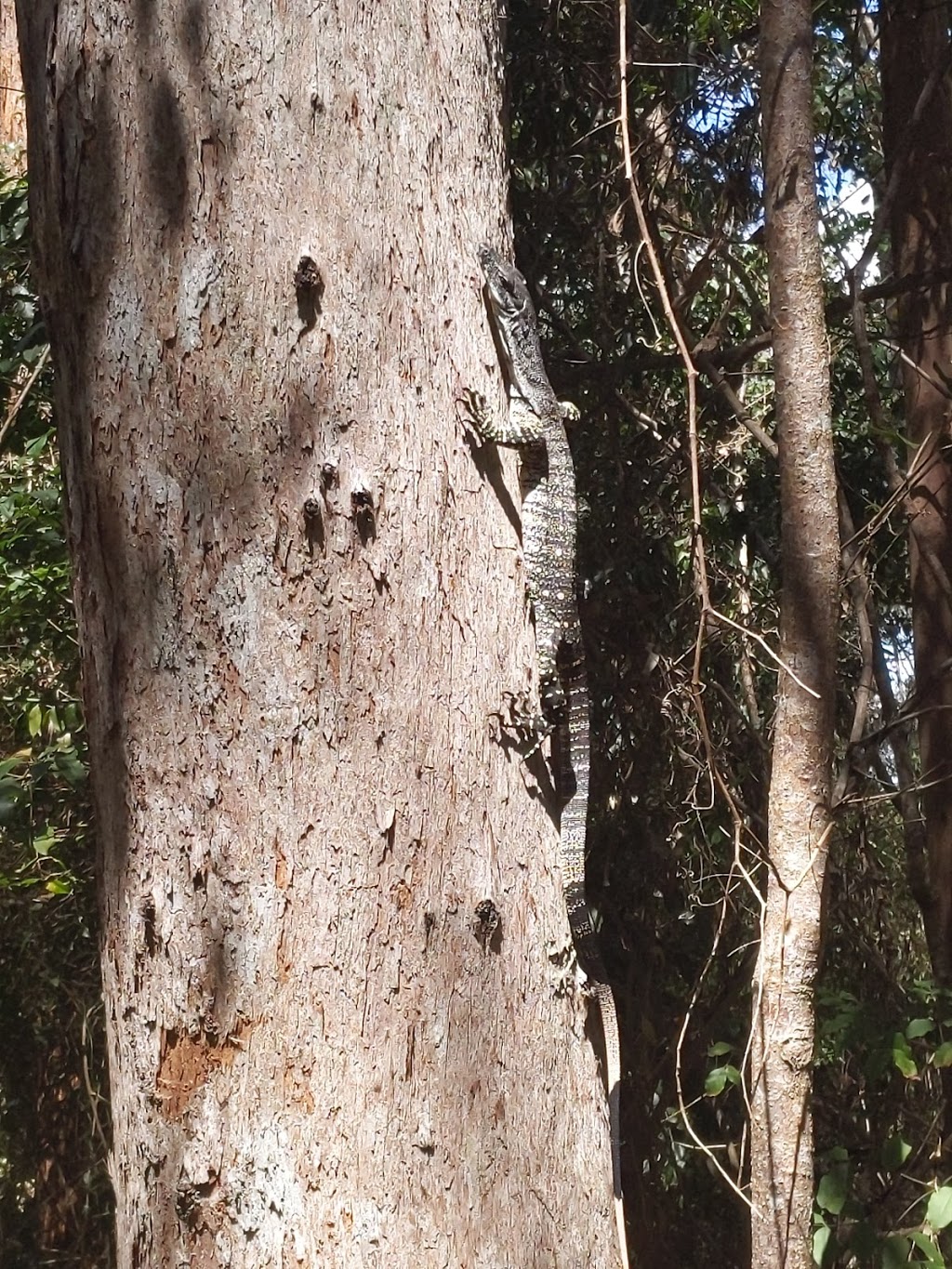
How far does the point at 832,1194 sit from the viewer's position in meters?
2.84

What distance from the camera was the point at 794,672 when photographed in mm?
2568

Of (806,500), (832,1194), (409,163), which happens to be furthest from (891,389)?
A: (409,163)

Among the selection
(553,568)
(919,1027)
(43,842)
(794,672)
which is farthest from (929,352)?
(43,842)

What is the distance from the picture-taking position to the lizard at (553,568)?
198 centimetres

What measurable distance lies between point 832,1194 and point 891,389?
10.1ft

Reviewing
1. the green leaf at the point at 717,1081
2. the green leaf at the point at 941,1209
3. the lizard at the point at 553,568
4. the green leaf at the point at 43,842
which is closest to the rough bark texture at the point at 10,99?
the green leaf at the point at 43,842

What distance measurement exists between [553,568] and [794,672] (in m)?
0.58

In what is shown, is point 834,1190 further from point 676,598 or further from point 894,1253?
point 676,598

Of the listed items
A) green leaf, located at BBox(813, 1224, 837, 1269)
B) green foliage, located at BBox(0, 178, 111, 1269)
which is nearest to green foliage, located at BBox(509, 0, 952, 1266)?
green leaf, located at BBox(813, 1224, 837, 1269)

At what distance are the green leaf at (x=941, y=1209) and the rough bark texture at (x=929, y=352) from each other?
1.07m

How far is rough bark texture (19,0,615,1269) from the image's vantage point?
60.2 inches

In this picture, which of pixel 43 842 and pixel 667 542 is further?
pixel 667 542

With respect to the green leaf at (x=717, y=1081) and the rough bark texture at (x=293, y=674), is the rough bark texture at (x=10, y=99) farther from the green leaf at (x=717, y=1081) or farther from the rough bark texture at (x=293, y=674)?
the green leaf at (x=717, y=1081)

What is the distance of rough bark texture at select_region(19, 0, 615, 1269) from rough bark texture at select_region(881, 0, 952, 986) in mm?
2381
